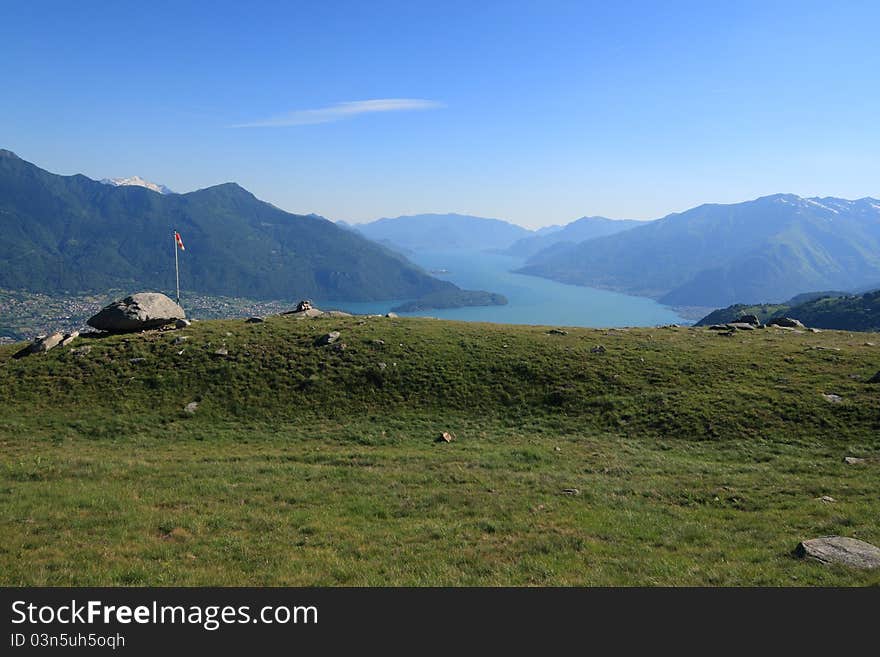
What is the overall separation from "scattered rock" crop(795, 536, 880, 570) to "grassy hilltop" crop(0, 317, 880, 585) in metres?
0.63

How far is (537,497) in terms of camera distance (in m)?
17.6

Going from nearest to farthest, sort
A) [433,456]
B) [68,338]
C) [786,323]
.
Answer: [433,456]
[68,338]
[786,323]

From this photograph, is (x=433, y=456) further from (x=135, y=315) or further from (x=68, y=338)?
(x=68, y=338)

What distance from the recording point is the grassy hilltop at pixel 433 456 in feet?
39.7

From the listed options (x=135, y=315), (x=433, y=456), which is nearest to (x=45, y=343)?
(x=135, y=315)

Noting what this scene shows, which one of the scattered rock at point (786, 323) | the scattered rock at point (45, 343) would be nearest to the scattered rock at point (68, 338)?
the scattered rock at point (45, 343)

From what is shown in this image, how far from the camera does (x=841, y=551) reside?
1202 centimetres

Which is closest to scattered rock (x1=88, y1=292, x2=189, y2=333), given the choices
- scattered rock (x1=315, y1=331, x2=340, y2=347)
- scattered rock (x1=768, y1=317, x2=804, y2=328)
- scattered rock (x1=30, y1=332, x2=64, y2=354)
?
scattered rock (x1=30, y1=332, x2=64, y2=354)

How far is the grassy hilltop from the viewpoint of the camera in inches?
476

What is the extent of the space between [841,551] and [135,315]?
2067 inches

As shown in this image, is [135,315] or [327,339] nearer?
→ [327,339]

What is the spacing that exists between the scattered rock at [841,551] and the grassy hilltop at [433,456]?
0.63m
